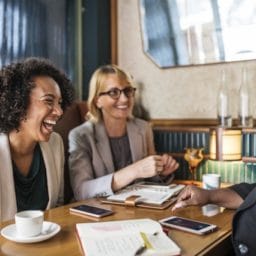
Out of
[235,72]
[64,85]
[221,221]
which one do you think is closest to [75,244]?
[221,221]

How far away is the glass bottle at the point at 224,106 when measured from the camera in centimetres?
238

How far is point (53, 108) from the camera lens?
1.64m

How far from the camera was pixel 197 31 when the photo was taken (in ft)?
8.46

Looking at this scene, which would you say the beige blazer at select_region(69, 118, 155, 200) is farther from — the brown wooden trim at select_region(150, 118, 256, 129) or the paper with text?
the brown wooden trim at select_region(150, 118, 256, 129)

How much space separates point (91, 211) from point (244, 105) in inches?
55.8

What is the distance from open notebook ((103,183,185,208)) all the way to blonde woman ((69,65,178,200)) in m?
0.15

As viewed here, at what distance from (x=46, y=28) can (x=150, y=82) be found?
0.87 meters

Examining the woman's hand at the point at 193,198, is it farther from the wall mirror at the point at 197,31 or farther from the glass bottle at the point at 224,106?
the wall mirror at the point at 197,31

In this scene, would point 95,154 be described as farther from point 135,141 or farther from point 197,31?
point 197,31

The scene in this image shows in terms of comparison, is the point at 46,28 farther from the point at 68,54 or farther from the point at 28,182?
the point at 28,182

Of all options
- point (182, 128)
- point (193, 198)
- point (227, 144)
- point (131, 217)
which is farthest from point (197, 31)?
point (131, 217)

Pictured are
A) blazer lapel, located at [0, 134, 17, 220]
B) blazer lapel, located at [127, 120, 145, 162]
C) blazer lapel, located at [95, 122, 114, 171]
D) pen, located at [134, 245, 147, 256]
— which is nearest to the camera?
pen, located at [134, 245, 147, 256]

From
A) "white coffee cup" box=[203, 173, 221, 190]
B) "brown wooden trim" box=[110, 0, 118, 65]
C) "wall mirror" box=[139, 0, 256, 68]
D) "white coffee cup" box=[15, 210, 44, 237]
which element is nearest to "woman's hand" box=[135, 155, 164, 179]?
"white coffee cup" box=[203, 173, 221, 190]

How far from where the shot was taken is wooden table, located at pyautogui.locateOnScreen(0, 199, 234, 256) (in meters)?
1.01
